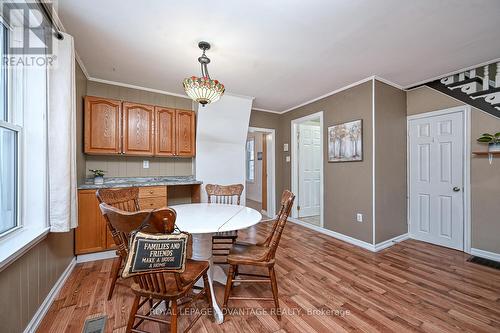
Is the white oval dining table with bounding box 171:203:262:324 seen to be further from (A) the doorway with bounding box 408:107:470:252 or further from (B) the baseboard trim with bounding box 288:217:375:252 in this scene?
(A) the doorway with bounding box 408:107:470:252

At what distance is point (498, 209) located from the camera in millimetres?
2551

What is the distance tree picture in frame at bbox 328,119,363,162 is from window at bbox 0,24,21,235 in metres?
3.67

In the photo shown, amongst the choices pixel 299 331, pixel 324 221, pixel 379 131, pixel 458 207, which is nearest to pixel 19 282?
pixel 299 331

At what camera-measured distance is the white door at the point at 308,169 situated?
4.48 metres

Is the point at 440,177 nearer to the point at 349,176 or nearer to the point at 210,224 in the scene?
the point at 349,176

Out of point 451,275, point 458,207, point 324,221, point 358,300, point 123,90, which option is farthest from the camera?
point 324,221

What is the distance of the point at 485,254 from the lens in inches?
103

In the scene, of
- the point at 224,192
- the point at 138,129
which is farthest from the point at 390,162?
the point at 138,129

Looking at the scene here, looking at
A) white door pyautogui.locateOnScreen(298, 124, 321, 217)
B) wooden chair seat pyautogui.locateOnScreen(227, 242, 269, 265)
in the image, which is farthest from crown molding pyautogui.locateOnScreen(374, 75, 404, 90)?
A: wooden chair seat pyautogui.locateOnScreen(227, 242, 269, 265)

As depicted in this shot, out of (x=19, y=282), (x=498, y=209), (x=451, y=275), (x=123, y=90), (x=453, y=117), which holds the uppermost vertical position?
(x=123, y=90)

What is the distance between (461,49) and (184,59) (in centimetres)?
311

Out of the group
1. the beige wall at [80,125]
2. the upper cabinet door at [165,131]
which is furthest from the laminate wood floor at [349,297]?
the upper cabinet door at [165,131]

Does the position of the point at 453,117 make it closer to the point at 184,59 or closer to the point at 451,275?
the point at 451,275

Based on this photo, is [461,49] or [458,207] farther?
[458,207]
